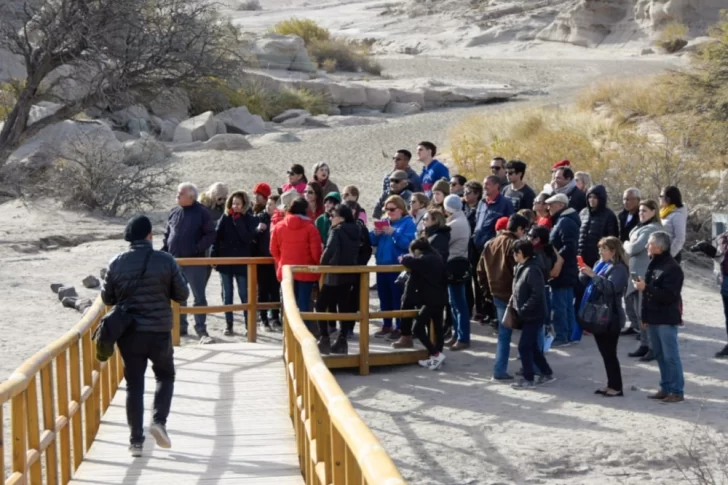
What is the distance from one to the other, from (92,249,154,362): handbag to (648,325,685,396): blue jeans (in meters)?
4.50

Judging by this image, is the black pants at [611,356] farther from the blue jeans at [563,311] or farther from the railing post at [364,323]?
the railing post at [364,323]

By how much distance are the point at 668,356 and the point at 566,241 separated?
210 centimetres

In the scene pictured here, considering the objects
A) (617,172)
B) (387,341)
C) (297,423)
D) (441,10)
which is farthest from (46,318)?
(441,10)

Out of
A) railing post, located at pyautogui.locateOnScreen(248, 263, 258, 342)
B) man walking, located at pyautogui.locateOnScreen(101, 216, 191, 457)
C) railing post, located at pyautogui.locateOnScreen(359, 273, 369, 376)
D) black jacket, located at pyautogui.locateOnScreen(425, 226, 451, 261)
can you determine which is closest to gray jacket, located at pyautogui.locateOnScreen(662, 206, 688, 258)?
black jacket, located at pyautogui.locateOnScreen(425, 226, 451, 261)

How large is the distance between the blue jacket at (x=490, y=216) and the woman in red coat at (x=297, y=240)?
1.72 meters

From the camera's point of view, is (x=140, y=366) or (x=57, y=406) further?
(x=140, y=366)

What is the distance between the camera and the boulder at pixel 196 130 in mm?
34219

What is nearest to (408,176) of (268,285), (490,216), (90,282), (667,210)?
(490,216)

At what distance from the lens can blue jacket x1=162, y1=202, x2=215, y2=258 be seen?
472 inches

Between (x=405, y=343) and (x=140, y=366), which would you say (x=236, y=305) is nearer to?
(x=405, y=343)

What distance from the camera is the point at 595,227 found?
12156 mm

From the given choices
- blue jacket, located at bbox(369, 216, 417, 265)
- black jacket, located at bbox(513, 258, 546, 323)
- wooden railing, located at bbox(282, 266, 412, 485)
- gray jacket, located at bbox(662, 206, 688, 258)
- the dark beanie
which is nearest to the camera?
wooden railing, located at bbox(282, 266, 412, 485)

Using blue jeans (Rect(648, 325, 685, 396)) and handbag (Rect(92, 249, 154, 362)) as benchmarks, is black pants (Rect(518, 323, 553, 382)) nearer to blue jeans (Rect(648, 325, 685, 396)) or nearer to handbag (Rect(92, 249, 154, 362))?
blue jeans (Rect(648, 325, 685, 396))

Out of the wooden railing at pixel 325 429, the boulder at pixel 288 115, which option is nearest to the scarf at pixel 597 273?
the wooden railing at pixel 325 429
